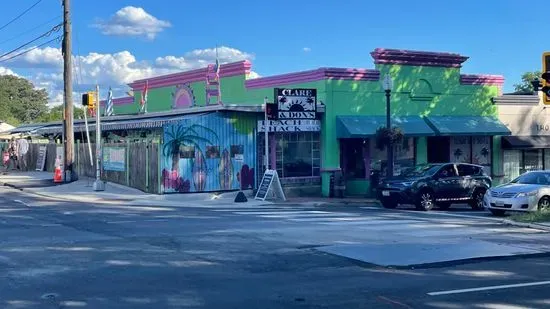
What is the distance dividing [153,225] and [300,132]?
42.5 feet

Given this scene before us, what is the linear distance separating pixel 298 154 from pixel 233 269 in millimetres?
18000

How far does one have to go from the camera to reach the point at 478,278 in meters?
9.41

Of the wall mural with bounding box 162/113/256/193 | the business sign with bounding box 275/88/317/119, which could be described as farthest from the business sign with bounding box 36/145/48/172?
the business sign with bounding box 275/88/317/119

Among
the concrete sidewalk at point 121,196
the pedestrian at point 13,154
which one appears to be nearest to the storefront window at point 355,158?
the concrete sidewalk at point 121,196

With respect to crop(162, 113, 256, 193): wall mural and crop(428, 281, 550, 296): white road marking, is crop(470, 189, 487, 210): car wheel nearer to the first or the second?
crop(162, 113, 256, 193): wall mural

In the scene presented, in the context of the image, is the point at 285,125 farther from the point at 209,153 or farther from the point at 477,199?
the point at 477,199

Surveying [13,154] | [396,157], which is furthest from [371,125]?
[13,154]

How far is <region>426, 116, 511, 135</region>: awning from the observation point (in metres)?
29.8

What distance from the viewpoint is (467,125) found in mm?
30734

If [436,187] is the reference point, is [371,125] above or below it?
above

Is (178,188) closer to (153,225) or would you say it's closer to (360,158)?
(360,158)

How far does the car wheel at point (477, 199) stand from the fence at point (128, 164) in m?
11.5

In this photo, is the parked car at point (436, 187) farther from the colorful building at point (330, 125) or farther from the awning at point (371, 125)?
the colorful building at point (330, 125)

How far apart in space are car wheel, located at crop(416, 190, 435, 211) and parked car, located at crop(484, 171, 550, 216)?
116 inches
